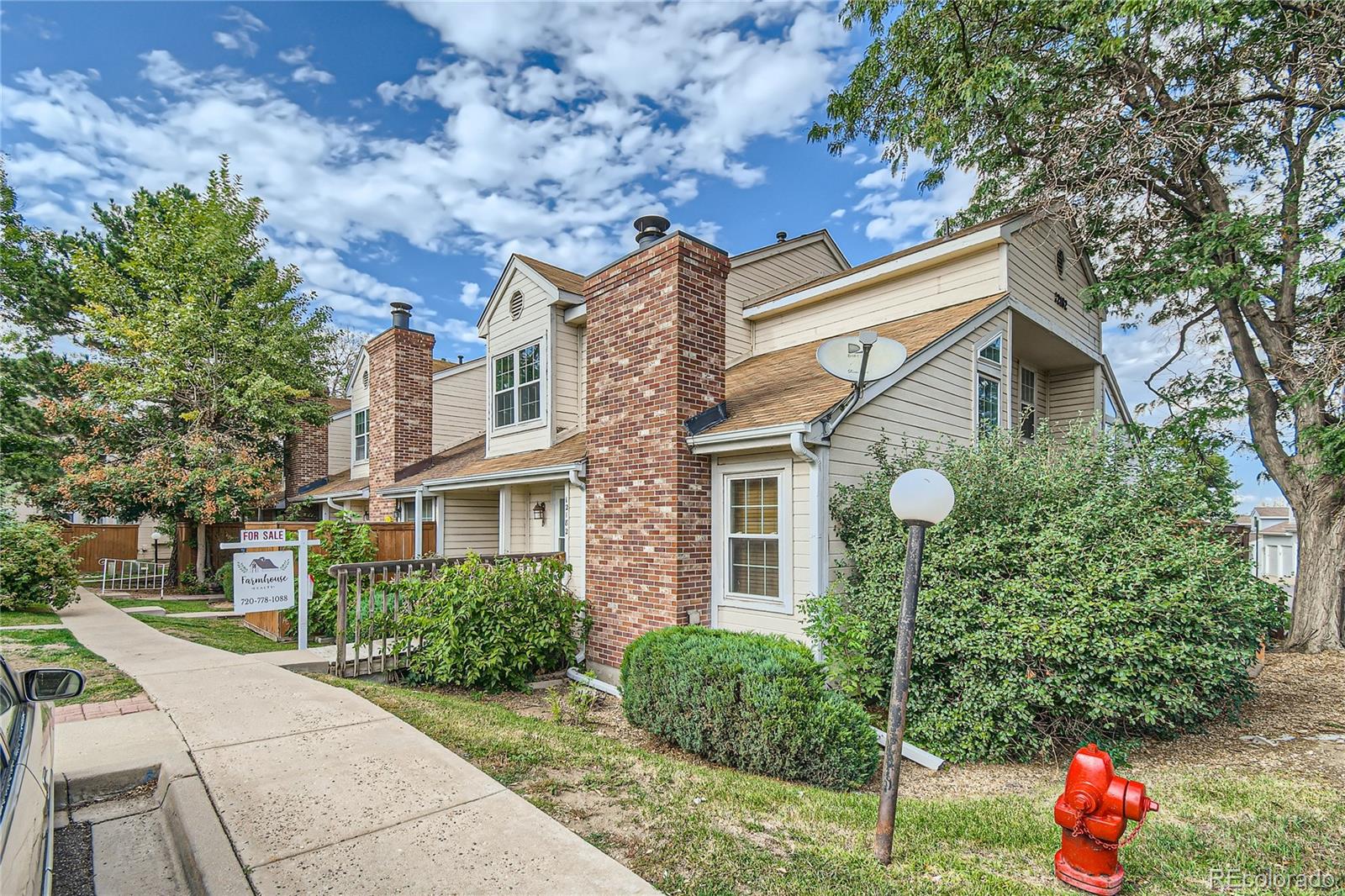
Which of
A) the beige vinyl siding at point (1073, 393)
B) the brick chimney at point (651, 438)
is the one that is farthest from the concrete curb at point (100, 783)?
the beige vinyl siding at point (1073, 393)

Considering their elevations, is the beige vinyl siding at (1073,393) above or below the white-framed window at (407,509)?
above

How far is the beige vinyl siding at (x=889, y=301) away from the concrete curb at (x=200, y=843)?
943 cm

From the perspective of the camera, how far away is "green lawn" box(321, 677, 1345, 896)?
3.09 metres

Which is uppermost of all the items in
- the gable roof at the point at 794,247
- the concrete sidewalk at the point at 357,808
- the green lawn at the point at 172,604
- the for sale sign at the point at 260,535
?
the gable roof at the point at 794,247

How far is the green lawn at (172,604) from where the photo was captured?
13445 mm

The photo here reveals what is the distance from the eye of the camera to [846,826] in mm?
3678

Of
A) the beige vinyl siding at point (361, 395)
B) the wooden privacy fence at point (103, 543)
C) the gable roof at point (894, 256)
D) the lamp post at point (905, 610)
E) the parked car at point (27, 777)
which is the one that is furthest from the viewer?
the wooden privacy fence at point (103, 543)

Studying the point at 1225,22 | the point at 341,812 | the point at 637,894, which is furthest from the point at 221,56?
the point at 1225,22

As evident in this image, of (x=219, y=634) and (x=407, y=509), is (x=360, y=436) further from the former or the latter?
(x=219, y=634)

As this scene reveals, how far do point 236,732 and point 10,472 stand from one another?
1818 cm

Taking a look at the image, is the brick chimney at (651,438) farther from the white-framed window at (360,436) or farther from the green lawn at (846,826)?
the white-framed window at (360,436)

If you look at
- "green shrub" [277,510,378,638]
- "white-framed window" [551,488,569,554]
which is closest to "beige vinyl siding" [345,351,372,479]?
"green shrub" [277,510,378,638]

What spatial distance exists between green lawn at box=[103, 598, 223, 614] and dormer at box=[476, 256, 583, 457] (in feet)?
25.0

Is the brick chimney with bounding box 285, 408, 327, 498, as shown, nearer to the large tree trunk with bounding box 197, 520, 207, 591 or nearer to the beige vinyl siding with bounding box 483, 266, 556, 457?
the large tree trunk with bounding box 197, 520, 207, 591
